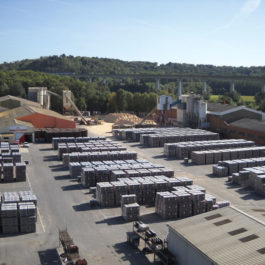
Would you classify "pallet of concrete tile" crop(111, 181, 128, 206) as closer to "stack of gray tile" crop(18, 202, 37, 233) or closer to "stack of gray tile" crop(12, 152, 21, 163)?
"stack of gray tile" crop(18, 202, 37, 233)

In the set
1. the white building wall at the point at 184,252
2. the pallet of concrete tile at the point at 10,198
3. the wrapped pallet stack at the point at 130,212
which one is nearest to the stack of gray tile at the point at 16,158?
the pallet of concrete tile at the point at 10,198

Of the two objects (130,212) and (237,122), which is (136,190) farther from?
(237,122)

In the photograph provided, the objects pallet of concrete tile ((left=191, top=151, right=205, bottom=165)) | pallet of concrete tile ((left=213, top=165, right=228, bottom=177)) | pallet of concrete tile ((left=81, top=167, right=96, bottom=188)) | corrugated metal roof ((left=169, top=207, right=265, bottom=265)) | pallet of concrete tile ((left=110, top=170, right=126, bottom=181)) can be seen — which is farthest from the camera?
pallet of concrete tile ((left=191, top=151, right=205, bottom=165))

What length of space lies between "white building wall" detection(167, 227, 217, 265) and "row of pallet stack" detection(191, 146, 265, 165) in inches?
790

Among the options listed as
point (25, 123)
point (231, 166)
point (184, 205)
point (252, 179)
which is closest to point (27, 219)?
point (184, 205)

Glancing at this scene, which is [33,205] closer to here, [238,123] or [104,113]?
[238,123]

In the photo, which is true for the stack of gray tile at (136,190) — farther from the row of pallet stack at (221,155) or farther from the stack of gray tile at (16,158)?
the stack of gray tile at (16,158)

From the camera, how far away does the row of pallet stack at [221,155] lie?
37250 mm

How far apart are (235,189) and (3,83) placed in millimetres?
75197

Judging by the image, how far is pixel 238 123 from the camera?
5178cm

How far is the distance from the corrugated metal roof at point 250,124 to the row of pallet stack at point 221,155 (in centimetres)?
727

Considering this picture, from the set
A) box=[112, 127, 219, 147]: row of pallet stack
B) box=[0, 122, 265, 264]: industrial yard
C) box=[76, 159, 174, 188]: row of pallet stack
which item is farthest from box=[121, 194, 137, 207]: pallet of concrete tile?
box=[112, 127, 219, 147]: row of pallet stack

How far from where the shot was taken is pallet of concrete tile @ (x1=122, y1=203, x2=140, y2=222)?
2205 cm

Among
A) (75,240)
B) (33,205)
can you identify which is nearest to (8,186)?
(33,205)
